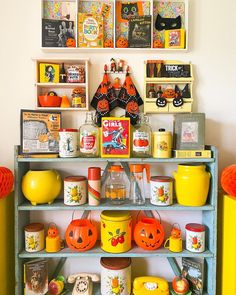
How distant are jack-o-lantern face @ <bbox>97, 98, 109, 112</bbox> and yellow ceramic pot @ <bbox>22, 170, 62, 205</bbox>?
43 centimetres

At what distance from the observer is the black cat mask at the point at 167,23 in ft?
4.96

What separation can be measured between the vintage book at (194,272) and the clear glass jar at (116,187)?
484 millimetres

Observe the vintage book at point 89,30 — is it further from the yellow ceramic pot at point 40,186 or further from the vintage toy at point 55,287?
the vintage toy at point 55,287

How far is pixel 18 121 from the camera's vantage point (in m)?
1.55

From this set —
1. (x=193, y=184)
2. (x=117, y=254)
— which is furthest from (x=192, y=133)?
(x=117, y=254)

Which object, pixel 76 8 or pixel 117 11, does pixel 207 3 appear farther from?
pixel 76 8

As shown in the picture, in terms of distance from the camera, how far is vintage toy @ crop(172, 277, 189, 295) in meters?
1.42

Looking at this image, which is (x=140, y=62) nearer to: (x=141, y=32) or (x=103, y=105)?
(x=141, y=32)

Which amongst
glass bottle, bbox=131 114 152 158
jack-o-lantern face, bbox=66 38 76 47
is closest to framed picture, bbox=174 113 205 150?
glass bottle, bbox=131 114 152 158

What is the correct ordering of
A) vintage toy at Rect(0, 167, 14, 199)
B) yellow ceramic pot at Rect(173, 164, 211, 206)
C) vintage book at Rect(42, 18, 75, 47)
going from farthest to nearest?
vintage book at Rect(42, 18, 75, 47), yellow ceramic pot at Rect(173, 164, 211, 206), vintage toy at Rect(0, 167, 14, 199)

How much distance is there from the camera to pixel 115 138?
4.51ft

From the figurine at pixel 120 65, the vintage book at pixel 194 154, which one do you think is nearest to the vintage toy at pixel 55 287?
the vintage book at pixel 194 154

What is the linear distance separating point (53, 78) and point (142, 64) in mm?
502

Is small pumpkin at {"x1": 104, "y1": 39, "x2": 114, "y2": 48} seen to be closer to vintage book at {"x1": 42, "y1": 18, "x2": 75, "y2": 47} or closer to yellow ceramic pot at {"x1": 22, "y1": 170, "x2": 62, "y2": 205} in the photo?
vintage book at {"x1": 42, "y1": 18, "x2": 75, "y2": 47}
